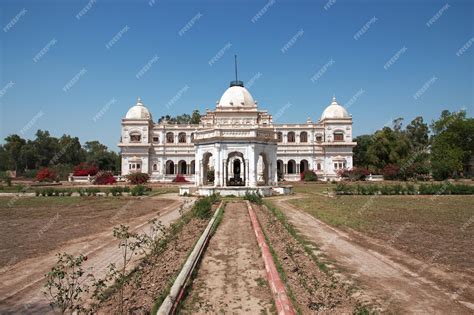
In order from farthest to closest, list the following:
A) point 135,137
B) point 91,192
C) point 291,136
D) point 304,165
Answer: point 291,136, point 304,165, point 135,137, point 91,192

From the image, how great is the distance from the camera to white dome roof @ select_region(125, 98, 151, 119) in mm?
58406

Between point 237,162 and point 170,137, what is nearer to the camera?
point 237,162

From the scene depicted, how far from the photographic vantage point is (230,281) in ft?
21.8

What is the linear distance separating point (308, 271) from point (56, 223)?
39.0 ft

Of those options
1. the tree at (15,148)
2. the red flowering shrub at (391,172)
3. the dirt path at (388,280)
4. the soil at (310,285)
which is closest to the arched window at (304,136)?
the red flowering shrub at (391,172)

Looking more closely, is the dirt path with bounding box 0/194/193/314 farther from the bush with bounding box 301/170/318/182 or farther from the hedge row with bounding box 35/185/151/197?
the bush with bounding box 301/170/318/182

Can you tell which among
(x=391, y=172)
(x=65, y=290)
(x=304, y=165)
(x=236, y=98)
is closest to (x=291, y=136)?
(x=304, y=165)

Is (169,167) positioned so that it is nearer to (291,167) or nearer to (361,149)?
(291,167)

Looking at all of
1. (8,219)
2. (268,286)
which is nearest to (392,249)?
(268,286)

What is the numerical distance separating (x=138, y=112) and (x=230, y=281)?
55967mm

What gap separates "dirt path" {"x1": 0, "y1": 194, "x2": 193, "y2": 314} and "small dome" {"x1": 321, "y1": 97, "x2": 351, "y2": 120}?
52218mm

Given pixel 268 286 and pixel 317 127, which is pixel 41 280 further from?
pixel 317 127

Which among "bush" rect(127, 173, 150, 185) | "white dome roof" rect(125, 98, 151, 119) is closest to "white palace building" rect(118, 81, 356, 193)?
"white dome roof" rect(125, 98, 151, 119)

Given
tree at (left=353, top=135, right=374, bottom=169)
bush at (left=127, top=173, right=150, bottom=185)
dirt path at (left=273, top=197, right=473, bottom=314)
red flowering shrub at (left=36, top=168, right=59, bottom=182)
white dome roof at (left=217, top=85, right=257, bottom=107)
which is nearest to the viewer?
dirt path at (left=273, top=197, right=473, bottom=314)
